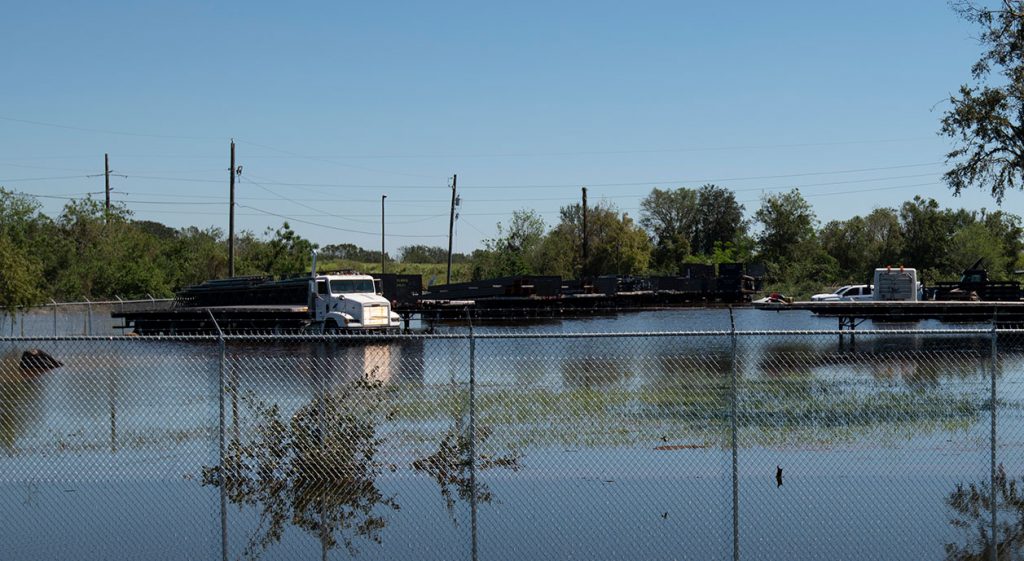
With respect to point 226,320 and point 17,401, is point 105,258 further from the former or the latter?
point 17,401

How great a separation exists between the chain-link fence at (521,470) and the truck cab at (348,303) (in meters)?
16.2

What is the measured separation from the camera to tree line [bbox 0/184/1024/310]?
2712 inches

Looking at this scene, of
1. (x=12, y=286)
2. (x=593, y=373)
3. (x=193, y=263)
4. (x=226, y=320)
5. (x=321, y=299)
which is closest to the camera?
(x=593, y=373)

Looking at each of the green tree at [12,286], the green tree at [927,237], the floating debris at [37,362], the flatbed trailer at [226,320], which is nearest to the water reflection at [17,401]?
the floating debris at [37,362]

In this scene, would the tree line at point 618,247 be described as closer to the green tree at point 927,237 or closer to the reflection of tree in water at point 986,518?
the green tree at point 927,237

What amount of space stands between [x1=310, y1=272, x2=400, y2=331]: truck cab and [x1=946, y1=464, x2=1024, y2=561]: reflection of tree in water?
2712 centimetres

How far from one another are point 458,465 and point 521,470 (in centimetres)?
79

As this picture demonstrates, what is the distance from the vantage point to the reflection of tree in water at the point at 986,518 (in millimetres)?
9766

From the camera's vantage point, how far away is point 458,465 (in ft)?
43.8

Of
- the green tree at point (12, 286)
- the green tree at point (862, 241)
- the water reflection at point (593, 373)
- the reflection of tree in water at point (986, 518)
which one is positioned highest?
the green tree at point (862, 241)

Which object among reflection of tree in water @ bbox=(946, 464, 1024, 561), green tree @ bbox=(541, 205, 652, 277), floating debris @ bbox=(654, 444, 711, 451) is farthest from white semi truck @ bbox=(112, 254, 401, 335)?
green tree @ bbox=(541, 205, 652, 277)

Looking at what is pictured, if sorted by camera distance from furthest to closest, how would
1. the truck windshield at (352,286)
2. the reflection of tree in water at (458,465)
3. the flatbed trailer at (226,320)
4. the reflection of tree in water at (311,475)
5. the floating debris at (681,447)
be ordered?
the flatbed trailer at (226,320) < the truck windshield at (352,286) < the floating debris at (681,447) < the reflection of tree in water at (458,465) < the reflection of tree in water at (311,475)

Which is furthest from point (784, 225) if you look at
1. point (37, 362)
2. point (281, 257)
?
point (37, 362)

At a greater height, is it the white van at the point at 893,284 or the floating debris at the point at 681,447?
the white van at the point at 893,284
